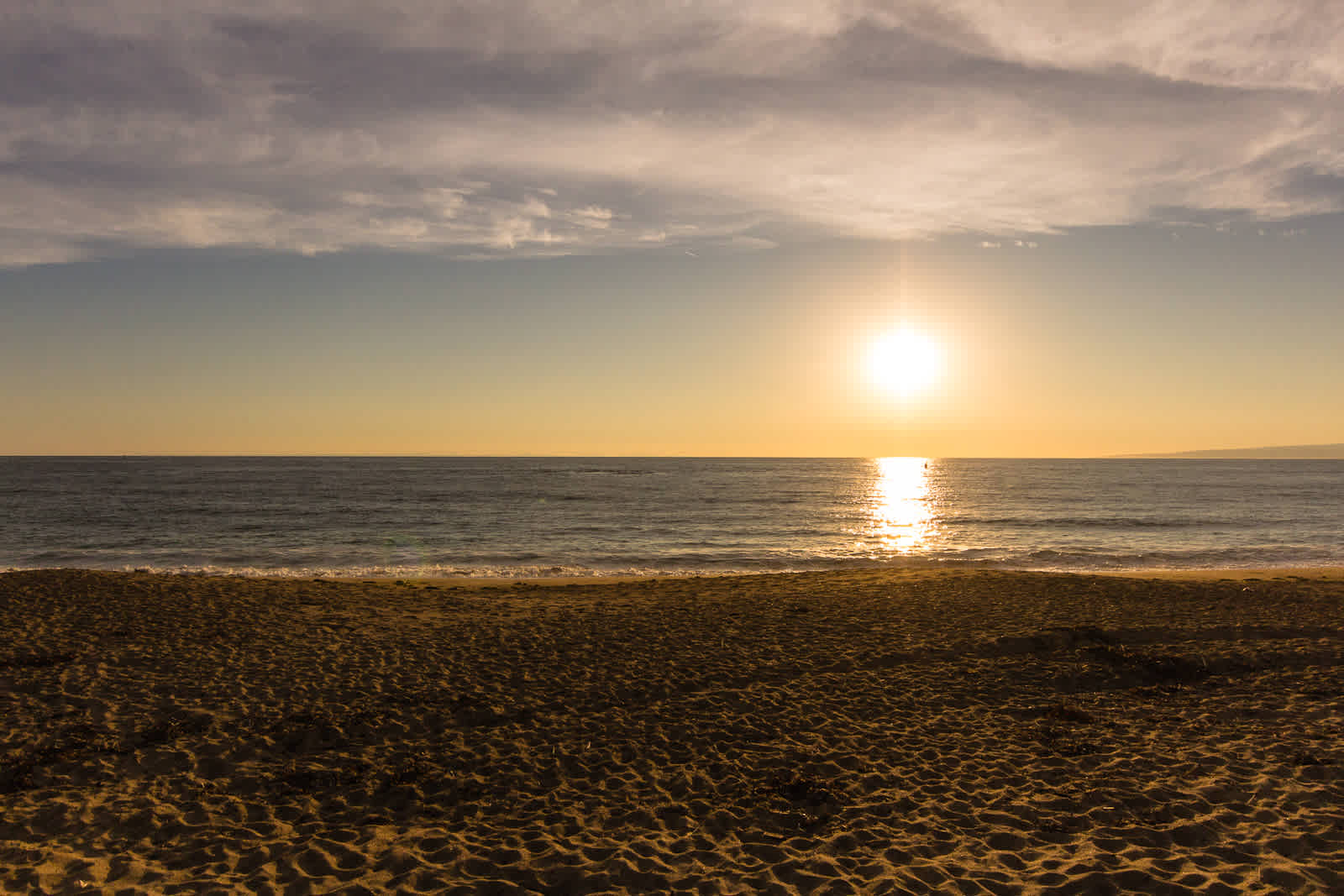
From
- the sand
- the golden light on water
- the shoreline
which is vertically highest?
the sand

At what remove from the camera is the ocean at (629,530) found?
31344 millimetres

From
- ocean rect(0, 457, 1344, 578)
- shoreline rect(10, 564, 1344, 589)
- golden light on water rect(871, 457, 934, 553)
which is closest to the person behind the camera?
shoreline rect(10, 564, 1344, 589)

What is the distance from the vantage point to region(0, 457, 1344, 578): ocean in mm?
31344

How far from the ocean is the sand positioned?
13.7 m

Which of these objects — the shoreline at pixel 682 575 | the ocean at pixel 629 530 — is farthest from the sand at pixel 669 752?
the ocean at pixel 629 530

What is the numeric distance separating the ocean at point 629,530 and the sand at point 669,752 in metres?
13.7

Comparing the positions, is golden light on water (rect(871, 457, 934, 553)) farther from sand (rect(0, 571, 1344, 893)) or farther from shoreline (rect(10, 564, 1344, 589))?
sand (rect(0, 571, 1344, 893))

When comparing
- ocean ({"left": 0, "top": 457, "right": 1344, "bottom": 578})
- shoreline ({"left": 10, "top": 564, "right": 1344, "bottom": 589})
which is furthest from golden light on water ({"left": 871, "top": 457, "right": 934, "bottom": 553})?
shoreline ({"left": 10, "top": 564, "right": 1344, "bottom": 589})

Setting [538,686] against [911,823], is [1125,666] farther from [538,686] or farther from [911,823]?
[538,686]

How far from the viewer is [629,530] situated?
43.2m

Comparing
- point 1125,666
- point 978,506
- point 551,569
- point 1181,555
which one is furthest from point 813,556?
point 978,506

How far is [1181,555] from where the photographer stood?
110 ft

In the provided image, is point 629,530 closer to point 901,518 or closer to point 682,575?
point 682,575

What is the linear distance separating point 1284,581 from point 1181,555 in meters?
11.9
